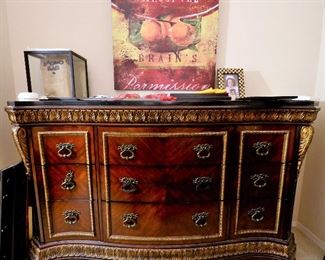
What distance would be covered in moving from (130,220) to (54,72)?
0.97 metres

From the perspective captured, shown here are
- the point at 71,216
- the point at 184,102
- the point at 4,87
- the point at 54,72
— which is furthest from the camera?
the point at 4,87

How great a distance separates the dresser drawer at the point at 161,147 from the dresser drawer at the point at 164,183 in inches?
1.6

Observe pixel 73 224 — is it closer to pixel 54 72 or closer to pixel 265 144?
pixel 54 72

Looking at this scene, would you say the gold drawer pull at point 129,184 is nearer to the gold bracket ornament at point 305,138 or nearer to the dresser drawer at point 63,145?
the dresser drawer at point 63,145

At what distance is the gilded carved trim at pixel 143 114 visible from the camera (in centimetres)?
91

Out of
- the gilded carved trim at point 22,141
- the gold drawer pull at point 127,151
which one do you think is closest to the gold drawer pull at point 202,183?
the gold drawer pull at point 127,151

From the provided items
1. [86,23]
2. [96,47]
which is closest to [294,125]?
[96,47]

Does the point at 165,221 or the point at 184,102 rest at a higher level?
the point at 184,102

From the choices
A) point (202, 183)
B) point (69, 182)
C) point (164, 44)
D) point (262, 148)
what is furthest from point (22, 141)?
point (262, 148)

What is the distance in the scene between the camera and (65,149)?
947 millimetres

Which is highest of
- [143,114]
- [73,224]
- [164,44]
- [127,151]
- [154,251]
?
[164,44]

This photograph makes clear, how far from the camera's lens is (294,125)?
0.97 metres

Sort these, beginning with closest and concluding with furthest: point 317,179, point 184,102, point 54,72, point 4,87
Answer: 1. point 184,102
2. point 54,72
3. point 4,87
4. point 317,179

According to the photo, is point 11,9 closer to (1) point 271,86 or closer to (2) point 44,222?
(2) point 44,222
